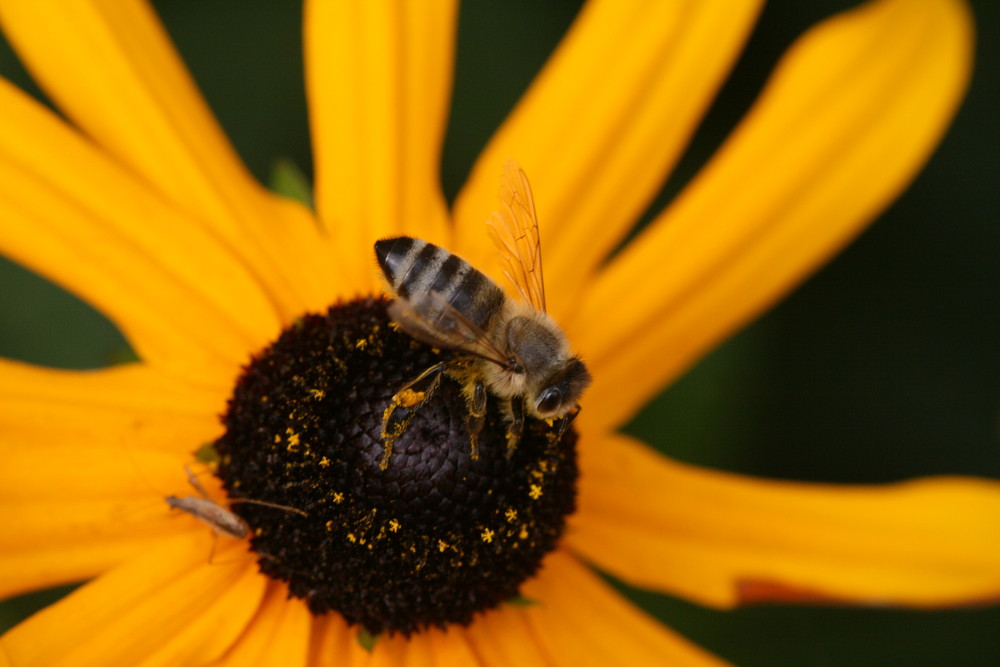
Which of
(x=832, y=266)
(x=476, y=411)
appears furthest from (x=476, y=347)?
(x=832, y=266)

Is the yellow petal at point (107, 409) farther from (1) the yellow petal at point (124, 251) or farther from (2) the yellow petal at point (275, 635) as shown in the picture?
(2) the yellow petal at point (275, 635)

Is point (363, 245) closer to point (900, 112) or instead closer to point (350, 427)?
point (350, 427)

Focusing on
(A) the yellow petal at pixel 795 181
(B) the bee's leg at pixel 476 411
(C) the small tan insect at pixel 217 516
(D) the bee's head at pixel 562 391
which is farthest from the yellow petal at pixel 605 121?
(C) the small tan insect at pixel 217 516

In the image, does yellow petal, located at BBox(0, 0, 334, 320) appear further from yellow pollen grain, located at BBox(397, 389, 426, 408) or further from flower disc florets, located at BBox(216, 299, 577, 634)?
yellow pollen grain, located at BBox(397, 389, 426, 408)

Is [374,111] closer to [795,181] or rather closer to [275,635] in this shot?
[795,181]

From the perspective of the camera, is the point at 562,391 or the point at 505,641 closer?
the point at 562,391
